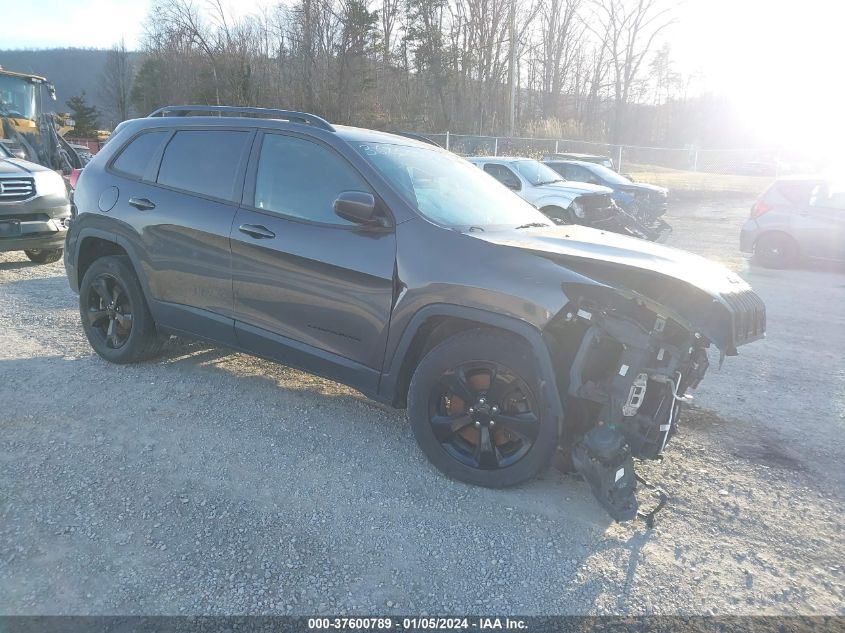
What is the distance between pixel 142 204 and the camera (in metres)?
4.59

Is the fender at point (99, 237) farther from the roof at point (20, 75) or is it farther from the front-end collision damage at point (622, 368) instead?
the roof at point (20, 75)

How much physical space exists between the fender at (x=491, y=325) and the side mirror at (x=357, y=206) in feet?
1.95

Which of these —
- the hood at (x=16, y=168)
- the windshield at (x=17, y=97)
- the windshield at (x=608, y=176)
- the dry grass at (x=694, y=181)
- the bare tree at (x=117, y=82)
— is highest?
the bare tree at (x=117, y=82)

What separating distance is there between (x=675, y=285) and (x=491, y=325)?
2.97 ft

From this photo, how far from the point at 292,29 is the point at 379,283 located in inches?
1523

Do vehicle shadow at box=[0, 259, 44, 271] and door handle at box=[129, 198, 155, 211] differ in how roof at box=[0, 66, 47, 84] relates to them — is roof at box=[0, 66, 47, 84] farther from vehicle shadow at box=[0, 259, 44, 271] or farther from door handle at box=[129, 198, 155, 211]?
door handle at box=[129, 198, 155, 211]

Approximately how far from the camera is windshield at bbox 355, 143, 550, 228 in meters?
3.74

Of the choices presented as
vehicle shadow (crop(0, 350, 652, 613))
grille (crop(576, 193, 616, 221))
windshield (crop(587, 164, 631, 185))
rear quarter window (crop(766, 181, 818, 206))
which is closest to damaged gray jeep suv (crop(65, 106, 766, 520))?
vehicle shadow (crop(0, 350, 652, 613))

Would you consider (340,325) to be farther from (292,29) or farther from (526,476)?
(292,29)

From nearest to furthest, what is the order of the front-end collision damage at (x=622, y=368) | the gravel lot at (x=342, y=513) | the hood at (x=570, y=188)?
the gravel lot at (x=342, y=513)
the front-end collision damage at (x=622, y=368)
the hood at (x=570, y=188)

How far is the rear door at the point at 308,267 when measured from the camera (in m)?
3.60

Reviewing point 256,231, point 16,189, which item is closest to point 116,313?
point 256,231

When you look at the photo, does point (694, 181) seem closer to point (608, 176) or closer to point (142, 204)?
point (608, 176)

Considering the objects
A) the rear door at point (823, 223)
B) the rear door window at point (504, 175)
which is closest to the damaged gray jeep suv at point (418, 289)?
the rear door window at point (504, 175)
